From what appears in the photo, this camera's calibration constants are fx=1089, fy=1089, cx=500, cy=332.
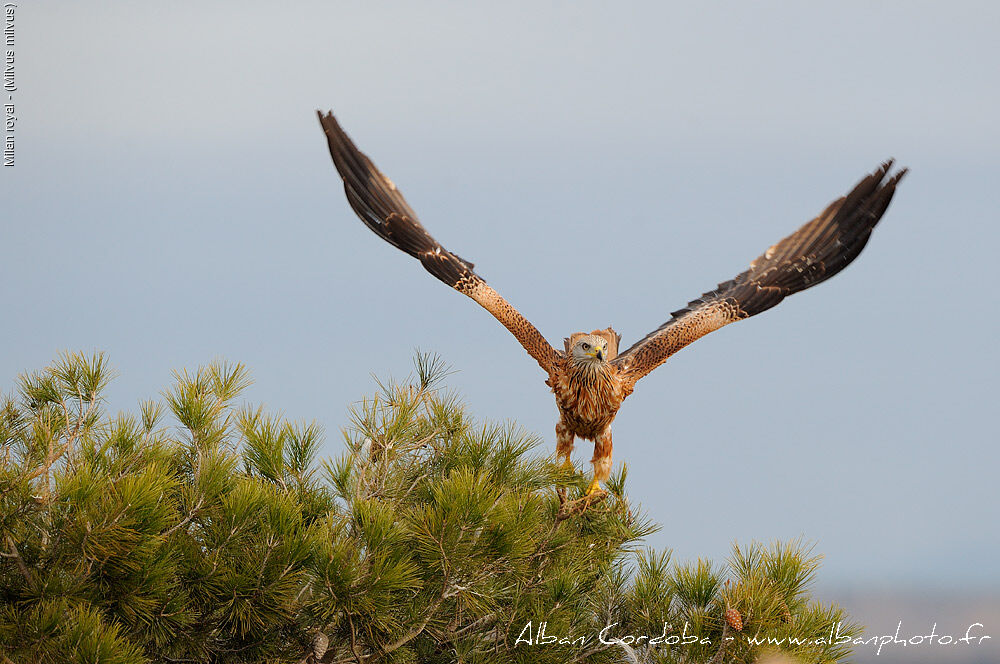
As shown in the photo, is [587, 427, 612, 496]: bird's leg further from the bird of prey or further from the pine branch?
the pine branch

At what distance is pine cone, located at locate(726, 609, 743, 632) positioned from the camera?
15.8ft

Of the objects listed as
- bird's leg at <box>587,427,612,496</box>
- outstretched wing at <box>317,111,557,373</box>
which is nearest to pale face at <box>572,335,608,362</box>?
bird's leg at <box>587,427,612,496</box>

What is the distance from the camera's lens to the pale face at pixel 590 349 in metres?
6.24

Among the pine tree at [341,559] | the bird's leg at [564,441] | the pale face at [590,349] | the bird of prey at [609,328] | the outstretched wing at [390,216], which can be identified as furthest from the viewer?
the outstretched wing at [390,216]

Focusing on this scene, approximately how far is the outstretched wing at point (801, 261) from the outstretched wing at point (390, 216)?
1275 mm

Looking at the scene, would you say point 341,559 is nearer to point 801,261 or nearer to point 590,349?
point 590,349

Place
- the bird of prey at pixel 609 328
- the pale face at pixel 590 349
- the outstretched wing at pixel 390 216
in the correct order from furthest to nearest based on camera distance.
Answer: the outstretched wing at pixel 390 216 < the bird of prey at pixel 609 328 < the pale face at pixel 590 349

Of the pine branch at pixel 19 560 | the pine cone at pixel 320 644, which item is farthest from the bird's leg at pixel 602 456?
the pine branch at pixel 19 560

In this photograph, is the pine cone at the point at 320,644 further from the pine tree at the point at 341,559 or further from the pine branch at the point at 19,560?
the pine branch at the point at 19,560

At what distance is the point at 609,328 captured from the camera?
7.24m

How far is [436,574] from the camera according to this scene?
4727 millimetres

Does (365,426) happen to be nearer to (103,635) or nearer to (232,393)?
(232,393)

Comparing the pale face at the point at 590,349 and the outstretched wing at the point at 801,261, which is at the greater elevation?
the outstretched wing at the point at 801,261

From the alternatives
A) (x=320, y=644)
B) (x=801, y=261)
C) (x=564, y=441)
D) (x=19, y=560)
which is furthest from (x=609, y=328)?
(x=19, y=560)
